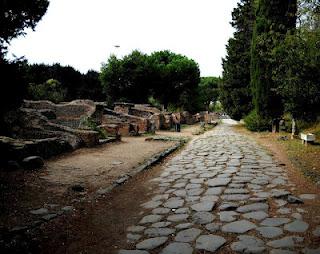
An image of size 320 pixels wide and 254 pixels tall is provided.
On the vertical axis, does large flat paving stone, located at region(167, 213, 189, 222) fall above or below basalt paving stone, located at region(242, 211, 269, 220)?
below

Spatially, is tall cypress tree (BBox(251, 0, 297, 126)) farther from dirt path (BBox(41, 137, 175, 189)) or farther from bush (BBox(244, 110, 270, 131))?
dirt path (BBox(41, 137, 175, 189))

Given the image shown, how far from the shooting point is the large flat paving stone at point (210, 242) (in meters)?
3.56

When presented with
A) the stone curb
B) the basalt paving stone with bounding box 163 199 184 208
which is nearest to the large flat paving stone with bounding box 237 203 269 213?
the basalt paving stone with bounding box 163 199 184 208

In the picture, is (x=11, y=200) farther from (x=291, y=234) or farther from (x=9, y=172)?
(x=291, y=234)

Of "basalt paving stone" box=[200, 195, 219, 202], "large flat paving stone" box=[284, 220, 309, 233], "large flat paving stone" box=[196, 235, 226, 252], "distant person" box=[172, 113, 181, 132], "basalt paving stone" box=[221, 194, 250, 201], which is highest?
"distant person" box=[172, 113, 181, 132]

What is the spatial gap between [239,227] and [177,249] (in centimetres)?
98

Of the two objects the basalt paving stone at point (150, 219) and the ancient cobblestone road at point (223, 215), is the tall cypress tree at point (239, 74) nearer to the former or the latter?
the ancient cobblestone road at point (223, 215)

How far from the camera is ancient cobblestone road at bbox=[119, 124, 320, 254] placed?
3.61 metres

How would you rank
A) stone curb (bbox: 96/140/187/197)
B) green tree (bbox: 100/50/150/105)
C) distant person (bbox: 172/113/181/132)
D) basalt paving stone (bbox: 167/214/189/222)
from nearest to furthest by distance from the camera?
basalt paving stone (bbox: 167/214/189/222) → stone curb (bbox: 96/140/187/197) → distant person (bbox: 172/113/181/132) → green tree (bbox: 100/50/150/105)

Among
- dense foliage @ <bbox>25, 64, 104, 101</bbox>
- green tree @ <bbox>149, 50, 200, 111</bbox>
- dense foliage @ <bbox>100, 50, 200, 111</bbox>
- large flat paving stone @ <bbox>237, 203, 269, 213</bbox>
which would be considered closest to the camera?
large flat paving stone @ <bbox>237, 203, 269, 213</bbox>

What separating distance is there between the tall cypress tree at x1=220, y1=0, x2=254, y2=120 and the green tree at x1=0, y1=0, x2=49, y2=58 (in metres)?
20.0

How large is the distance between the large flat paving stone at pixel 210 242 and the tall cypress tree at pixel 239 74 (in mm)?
21351

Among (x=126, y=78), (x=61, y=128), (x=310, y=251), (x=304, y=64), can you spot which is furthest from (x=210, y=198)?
(x=126, y=78)

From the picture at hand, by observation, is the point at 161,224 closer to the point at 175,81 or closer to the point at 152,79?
the point at 152,79
